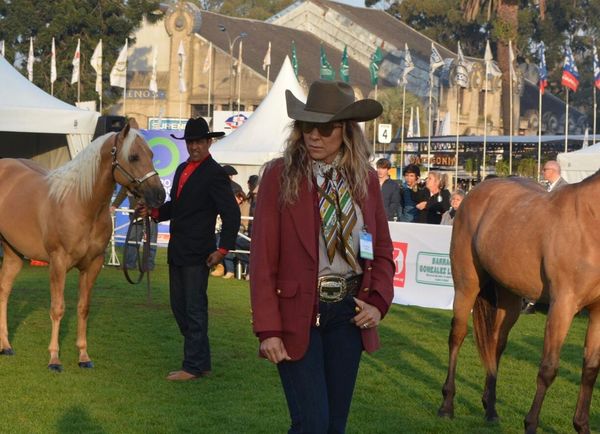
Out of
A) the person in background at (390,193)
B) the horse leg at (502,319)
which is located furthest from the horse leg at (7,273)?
the person in background at (390,193)

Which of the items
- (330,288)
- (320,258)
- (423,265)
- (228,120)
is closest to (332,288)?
(330,288)

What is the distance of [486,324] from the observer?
9203 mm

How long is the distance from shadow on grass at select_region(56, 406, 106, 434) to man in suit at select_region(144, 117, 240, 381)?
1.53m

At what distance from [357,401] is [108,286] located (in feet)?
30.6

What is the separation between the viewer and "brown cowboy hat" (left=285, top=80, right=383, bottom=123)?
199 inches

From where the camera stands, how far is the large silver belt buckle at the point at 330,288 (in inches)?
199

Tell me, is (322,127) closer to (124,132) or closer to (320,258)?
(320,258)

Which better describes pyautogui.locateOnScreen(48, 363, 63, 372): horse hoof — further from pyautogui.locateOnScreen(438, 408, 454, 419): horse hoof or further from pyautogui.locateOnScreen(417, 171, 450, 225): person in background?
pyautogui.locateOnScreen(417, 171, 450, 225): person in background

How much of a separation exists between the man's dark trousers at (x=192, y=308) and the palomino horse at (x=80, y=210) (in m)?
0.71

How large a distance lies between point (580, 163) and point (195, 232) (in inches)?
441

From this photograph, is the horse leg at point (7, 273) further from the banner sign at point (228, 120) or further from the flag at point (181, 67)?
the flag at point (181, 67)

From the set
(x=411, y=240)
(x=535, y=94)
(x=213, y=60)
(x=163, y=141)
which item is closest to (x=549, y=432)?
(x=411, y=240)

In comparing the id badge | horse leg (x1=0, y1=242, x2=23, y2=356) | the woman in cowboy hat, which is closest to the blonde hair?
the woman in cowboy hat

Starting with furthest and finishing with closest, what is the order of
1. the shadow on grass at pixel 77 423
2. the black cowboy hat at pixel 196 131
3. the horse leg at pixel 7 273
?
the horse leg at pixel 7 273
the black cowboy hat at pixel 196 131
the shadow on grass at pixel 77 423
